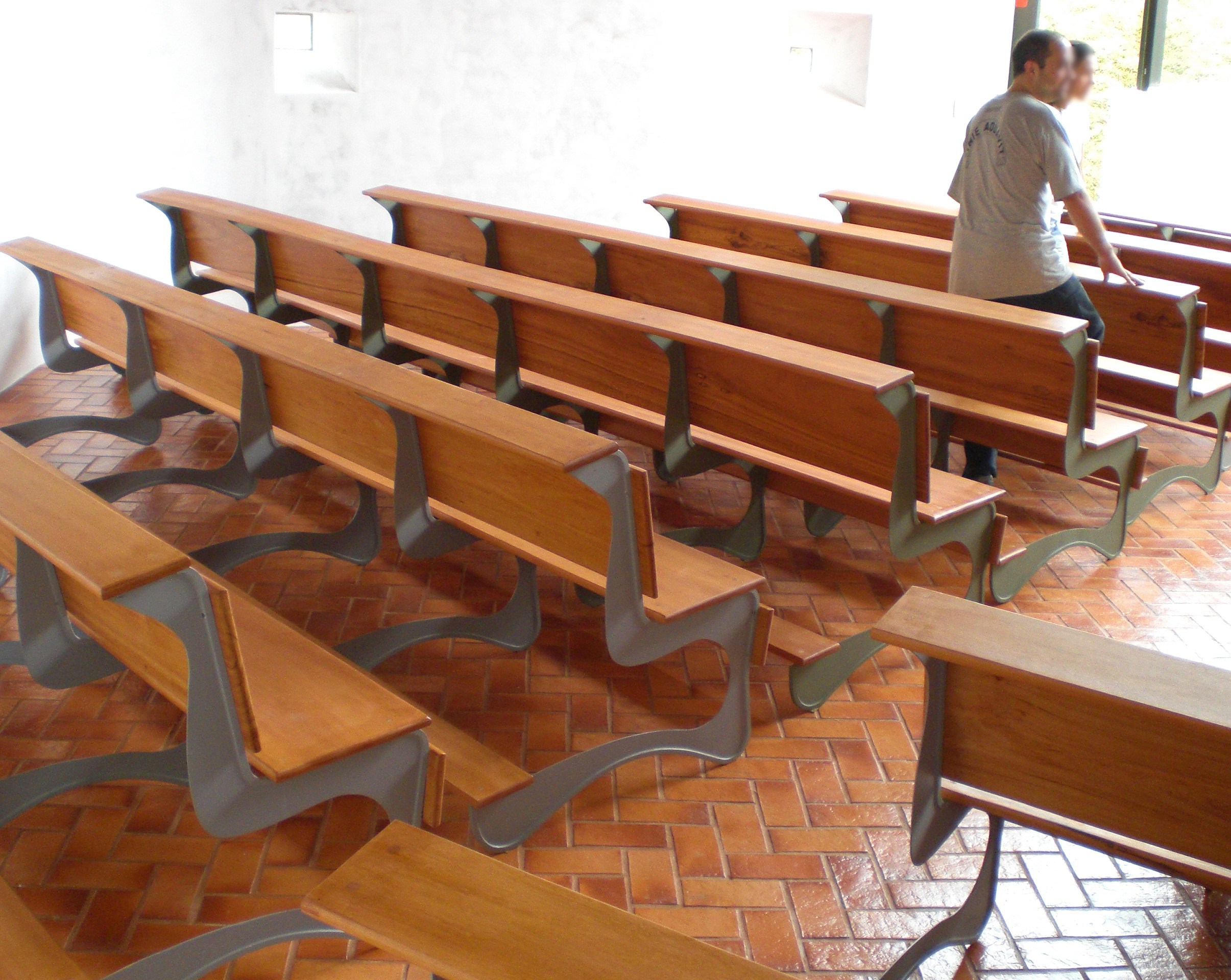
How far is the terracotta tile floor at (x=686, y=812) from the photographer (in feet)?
7.20

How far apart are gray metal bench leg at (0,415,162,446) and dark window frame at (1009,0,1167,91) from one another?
7332 millimetres

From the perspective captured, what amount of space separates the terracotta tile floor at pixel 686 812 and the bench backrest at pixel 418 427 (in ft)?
1.70

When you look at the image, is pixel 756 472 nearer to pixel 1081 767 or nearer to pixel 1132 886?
pixel 1132 886

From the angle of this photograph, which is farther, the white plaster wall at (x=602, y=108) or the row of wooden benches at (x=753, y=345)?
the white plaster wall at (x=602, y=108)

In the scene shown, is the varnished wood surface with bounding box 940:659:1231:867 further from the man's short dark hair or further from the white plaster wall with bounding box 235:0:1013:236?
the white plaster wall with bounding box 235:0:1013:236

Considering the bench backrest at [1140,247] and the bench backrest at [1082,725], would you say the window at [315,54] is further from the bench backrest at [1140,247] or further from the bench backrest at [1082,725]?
the bench backrest at [1082,725]

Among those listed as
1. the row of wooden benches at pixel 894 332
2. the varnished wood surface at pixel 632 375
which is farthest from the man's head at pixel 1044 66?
the varnished wood surface at pixel 632 375

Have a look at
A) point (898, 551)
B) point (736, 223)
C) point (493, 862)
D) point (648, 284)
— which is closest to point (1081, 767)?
point (493, 862)

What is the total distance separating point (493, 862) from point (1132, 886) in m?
1.55

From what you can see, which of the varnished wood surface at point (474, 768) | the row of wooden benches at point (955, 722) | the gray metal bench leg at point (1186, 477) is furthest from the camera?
the gray metal bench leg at point (1186, 477)

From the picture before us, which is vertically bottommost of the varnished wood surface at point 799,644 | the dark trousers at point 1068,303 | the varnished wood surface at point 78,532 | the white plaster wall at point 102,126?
the varnished wood surface at point 799,644

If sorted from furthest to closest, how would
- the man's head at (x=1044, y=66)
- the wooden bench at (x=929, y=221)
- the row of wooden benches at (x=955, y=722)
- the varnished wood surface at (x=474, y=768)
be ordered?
the wooden bench at (x=929, y=221), the man's head at (x=1044, y=66), the varnished wood surface at (x=474, y=768), the row of wooden benches at (x=955, y=722)

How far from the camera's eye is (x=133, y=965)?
1908 millimetres

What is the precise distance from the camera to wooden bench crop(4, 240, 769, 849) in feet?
7.52
